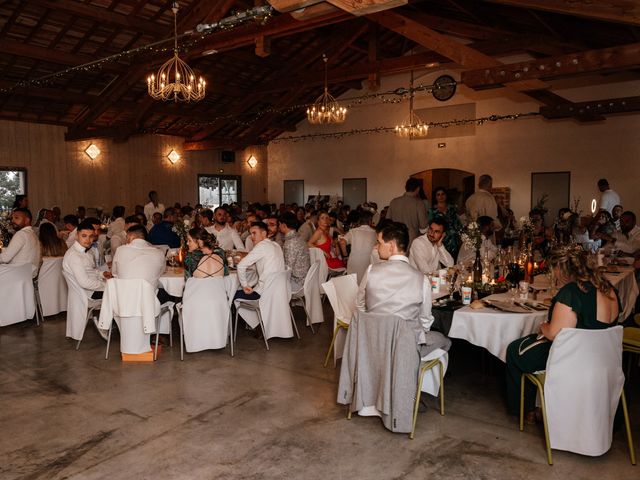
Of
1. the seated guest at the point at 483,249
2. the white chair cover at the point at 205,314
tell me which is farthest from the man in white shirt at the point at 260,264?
the seated guest at the point at 483,249

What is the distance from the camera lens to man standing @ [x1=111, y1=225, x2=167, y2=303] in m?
4.91

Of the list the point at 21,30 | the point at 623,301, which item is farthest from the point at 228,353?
the point at 21,30

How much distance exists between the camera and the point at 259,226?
18.1 ft

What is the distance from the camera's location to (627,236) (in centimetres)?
722

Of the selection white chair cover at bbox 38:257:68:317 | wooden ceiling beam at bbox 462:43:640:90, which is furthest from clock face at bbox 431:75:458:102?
white chair cover at bbox 38:257:68:317

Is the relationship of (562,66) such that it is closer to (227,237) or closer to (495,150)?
(227,237)

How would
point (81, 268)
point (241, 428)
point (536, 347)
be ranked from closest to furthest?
point (536, 347) < point (241, 428) < point (81, 268)

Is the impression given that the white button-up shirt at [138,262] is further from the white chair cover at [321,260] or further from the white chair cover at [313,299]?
the white chair cover at [321,260]

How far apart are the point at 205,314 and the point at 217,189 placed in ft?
42.9

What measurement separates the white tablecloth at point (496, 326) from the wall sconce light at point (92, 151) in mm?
12961

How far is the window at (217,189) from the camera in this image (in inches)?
675

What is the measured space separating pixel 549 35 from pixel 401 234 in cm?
887

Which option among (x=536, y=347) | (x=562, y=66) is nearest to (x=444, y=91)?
(x=562, y=66)

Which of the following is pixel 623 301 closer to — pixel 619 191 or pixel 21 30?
pixel 619 191
